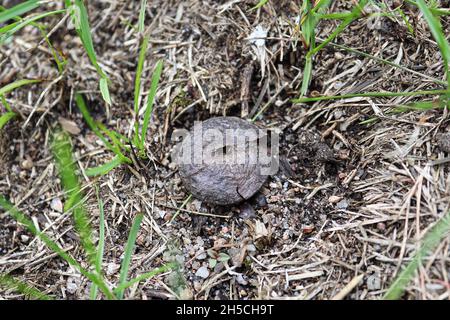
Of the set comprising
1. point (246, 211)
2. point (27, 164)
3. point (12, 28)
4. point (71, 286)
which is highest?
point (12, 28)

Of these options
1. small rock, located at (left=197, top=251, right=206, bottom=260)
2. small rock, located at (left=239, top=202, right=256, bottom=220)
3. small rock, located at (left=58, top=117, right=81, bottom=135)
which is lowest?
small rock, located at (left=197, top=251, right=206, bottom=260)

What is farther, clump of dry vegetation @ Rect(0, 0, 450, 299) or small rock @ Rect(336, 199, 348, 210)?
small rock @ Rect(336, 199, 348, 210)

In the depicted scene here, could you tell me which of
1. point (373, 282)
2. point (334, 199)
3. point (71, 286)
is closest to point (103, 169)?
point (71, 286)

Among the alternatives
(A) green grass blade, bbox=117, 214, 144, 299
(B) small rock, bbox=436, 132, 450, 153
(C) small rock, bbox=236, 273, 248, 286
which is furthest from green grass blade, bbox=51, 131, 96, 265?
(B) small rock, bbox=436, 132, 450, 153

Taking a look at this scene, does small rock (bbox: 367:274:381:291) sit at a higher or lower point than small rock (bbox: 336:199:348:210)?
lower

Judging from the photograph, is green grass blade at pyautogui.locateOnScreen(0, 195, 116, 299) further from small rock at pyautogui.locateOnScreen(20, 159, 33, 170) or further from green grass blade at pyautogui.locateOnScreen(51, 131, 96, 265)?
small rock at pyautogui.locateOnScreen(20, 159, 33, 170)

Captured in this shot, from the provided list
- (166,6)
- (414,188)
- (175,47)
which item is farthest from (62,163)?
(414,188)

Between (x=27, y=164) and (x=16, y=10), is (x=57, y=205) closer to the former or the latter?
(x=27, y=164)
